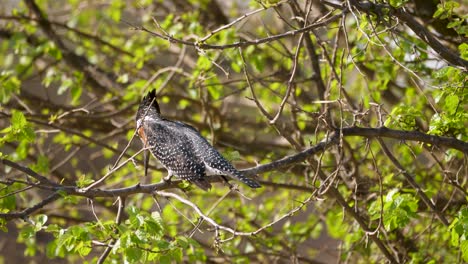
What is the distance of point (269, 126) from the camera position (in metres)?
5.79

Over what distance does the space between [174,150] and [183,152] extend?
80 mm

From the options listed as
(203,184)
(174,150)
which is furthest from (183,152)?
(203,184)

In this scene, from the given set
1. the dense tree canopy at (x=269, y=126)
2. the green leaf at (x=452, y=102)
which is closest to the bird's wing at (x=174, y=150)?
the dense tree canopy at (x=269, y=126)

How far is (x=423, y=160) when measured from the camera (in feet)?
28.4

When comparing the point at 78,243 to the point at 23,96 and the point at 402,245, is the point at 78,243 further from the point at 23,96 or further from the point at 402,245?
the point at 23,96

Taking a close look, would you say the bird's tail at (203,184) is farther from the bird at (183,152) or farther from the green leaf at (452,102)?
the green leaf at (452,102)

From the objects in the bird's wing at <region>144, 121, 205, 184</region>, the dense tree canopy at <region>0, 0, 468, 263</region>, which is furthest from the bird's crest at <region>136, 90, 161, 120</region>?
the dense tree canopy at <region>0, 0, 468, 263</region>

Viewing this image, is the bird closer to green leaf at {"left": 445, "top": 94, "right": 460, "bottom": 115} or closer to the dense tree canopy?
the dense tree canopy

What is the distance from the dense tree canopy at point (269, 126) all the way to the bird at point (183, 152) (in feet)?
0.36

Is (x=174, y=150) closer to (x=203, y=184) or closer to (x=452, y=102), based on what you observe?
(x=203, y=184)

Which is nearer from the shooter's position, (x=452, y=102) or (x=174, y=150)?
(x=452, y=102)

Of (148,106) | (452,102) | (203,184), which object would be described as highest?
(452,102)

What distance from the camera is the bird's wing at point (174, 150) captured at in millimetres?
Result: 4246

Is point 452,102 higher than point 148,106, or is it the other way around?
point 452,102
